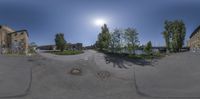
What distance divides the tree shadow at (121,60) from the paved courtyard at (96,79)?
0.08m

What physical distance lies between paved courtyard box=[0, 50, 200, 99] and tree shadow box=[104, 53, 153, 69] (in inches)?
3.1

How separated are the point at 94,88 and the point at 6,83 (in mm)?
4822

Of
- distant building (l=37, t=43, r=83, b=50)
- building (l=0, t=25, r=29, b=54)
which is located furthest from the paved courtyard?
distant building (l=37, t=43, r=83, b=50)

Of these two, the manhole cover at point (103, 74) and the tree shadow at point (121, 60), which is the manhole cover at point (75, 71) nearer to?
the manhole cover at point (103, 74)

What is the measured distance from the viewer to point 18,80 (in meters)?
11.7

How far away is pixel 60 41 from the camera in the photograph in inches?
376

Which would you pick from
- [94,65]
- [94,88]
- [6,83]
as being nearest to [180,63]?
[94,65]

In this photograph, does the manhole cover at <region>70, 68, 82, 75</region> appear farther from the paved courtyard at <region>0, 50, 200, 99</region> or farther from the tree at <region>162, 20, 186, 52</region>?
the tree at <region>162, 20, 186, 52</region>

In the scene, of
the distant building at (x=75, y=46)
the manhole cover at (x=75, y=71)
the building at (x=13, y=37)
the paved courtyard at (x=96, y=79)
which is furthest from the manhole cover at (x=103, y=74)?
the building at (x=13, y=37)

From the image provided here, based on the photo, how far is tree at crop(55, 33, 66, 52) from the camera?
938 cm

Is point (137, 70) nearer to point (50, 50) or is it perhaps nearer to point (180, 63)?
point (180, 63)

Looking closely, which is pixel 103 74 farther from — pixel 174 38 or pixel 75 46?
pixel 174 38

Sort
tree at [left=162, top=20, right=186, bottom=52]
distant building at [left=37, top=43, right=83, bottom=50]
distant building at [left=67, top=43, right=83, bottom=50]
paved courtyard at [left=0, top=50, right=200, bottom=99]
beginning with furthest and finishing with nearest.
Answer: tree at [left=162, top=20, right=186, bottom=52] → paved courtyard at [left=0, top=50, right=200, bottom=99] → distant building at [left=67, top=43, right=83, bottom=50] → distant building at [left=37, top=43, right=83, bottom=50]

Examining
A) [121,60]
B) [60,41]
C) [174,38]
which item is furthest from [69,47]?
[174,38]
